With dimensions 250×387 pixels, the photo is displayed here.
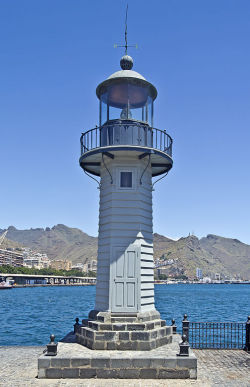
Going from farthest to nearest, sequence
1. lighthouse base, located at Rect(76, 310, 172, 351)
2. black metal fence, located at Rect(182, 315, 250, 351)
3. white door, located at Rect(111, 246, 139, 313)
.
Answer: black metal fence, located at Rect(182, 315, 250, 351) < white door, located at Rect(111, 246, 139, 313) < lighthouse base, located at Rect(76, 310, 172, 351)

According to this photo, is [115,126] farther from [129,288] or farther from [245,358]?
[245,358]

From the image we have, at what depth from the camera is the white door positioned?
14.0 m

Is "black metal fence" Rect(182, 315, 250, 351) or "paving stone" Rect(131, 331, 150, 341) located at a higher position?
"paving stone" Rect(131, 331, 150, 341)

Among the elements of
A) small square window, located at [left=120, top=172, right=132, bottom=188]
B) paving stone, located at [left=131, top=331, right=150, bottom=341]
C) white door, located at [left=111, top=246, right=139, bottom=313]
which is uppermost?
small square window, located at [left=120, top=172, right=132, bottom=188]

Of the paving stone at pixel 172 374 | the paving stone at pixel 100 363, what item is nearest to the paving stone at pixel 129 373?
the paving stone at pixel 100 363

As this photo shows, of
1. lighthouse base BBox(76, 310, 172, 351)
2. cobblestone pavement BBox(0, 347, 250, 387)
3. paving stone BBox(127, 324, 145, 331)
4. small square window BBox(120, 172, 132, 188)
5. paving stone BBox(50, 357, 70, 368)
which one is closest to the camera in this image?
cobblestone pavement BBox(0, 347, 250, 387)

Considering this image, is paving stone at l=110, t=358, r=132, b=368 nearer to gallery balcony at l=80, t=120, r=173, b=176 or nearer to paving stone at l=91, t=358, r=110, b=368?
paving stone at l=91, t=358, r=110, b=368

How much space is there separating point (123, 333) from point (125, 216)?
3.88 m

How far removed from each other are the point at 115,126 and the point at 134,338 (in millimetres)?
7157

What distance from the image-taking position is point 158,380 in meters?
11.9

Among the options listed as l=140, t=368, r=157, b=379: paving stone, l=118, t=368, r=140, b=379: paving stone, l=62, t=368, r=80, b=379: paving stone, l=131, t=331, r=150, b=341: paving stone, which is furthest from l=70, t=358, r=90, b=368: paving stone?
l=131, t=331, r=150, b=341: paving stone

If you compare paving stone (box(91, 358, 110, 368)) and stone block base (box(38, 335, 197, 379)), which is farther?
paving stone (box(91, 358, 110, 368))

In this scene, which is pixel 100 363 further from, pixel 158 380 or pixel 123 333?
pixel 158 380

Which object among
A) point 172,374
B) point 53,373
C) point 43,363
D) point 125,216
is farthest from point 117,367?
point 125,216
